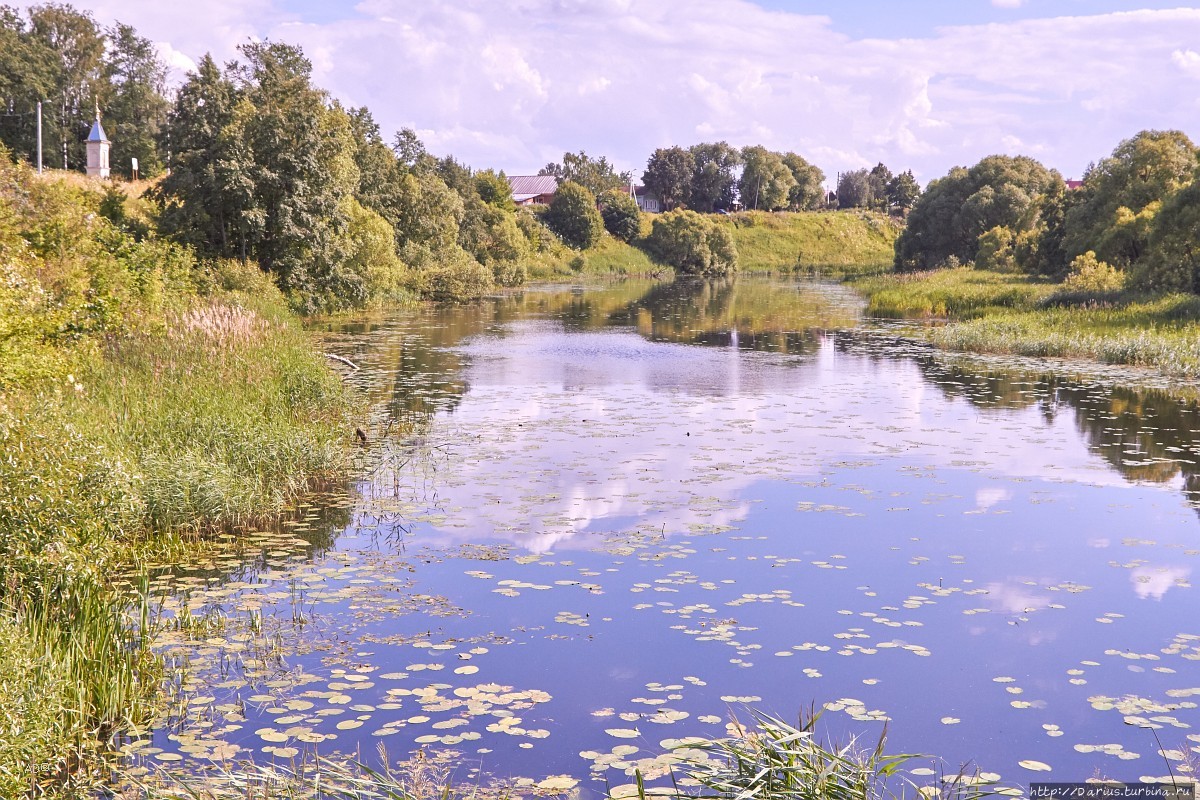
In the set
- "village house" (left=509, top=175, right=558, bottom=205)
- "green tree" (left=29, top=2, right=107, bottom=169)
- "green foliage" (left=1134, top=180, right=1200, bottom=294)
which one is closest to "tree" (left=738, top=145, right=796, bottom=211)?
"village house" (left=509, top=175, right=558, bottom=205)

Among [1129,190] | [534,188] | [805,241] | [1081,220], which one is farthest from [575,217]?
[1129,190]

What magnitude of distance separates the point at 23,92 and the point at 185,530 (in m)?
68.1

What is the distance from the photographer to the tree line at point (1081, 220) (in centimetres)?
3484

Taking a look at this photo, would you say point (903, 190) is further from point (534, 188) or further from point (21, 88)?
point (21, 88)

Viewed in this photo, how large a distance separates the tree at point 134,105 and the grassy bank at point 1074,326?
51228mm

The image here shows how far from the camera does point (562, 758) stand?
6457mm

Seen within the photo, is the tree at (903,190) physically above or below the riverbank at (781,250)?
above

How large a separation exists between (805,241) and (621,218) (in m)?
32.8

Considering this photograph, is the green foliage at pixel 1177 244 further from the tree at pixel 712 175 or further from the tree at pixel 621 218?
the tree at pixel 712 175

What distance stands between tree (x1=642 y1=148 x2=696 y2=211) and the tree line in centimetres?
5862

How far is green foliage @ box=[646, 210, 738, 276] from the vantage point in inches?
3932

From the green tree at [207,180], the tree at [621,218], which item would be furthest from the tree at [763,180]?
the green tree at [207,180]

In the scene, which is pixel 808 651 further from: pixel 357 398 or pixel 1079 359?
pixel 1079 359

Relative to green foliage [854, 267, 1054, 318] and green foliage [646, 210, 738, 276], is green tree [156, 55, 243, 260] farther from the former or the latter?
green foliage [646, 210, 738, 276]
